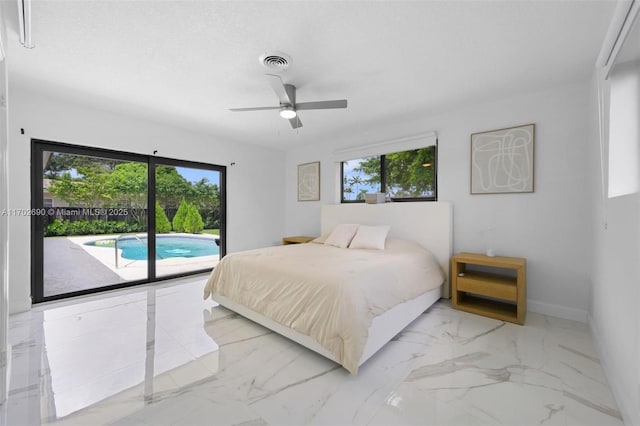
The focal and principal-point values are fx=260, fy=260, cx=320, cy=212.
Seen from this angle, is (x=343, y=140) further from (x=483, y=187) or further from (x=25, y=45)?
(x=25, y=45)

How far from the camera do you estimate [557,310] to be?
263 centimetres

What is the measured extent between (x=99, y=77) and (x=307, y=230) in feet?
11.7

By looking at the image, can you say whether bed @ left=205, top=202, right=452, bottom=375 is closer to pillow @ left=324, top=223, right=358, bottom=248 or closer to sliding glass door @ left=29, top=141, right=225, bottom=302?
Answer: pillow @ left=324, top=223, right=358, bottom=248

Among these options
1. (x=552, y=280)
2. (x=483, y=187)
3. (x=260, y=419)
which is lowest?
(x=260, y=419)

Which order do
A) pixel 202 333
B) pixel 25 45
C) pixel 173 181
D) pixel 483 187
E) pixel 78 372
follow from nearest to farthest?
pixel 78 372 < pixel 25 45 < pixel 202 333 < pixel 483 187 < pixel 173 181

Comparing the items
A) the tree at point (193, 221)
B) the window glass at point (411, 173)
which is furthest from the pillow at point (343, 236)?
the tree at point (193, 221)

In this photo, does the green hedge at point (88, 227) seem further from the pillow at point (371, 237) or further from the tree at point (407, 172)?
the tree at point (407, 172)

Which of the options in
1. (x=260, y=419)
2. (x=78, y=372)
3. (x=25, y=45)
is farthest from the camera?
(x=25, y=45)

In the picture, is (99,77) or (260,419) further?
(99,77)

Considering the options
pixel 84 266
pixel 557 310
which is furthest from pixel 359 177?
pixel 84 266

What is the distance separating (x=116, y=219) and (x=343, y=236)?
310cm

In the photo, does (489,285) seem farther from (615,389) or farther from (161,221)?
(161,221)

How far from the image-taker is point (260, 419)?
1.37 meters

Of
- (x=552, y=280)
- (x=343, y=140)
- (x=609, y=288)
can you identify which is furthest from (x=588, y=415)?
(x=343, y=140)
